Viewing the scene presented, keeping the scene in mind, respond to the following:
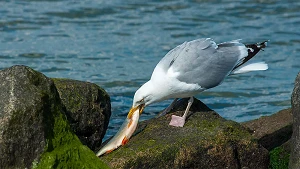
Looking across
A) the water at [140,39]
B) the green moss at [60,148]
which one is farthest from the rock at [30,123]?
the water at [140,39]

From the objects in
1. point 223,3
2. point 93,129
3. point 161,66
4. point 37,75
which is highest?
point 37,75

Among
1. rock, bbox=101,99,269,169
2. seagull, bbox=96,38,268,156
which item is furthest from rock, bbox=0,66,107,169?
seagull, bbox=96,38,268,156

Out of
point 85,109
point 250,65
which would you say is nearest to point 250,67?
point 250,65

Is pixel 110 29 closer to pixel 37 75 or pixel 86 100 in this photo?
pixel 86 100

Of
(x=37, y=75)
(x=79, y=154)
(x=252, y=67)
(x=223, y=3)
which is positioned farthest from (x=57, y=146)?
(x=223, y=3)

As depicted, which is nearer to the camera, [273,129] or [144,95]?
[144,95]

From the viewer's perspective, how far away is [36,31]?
14227 millimetres

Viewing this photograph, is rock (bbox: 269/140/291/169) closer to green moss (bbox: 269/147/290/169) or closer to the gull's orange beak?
green moss (bbox: 269/147/290/169)

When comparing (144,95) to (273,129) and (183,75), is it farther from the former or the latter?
(273,129)

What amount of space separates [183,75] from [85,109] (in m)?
1.15

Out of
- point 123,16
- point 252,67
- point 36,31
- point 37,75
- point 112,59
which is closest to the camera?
point 37,75

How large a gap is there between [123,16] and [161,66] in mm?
8507

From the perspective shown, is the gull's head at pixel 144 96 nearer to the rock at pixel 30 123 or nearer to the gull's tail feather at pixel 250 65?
the gull's tail feather at pixel 250 65

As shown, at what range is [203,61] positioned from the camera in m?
7.39
